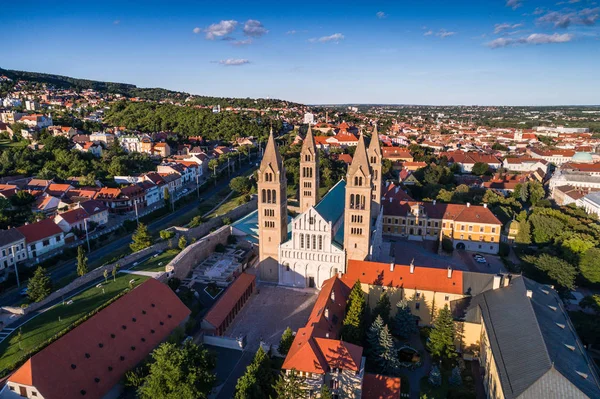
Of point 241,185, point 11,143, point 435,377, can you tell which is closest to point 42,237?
point 241,185

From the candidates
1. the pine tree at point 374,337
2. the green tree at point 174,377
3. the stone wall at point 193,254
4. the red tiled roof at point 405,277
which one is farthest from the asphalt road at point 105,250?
the pine tree at point 374,337

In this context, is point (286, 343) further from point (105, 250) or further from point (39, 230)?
point (39, 230)

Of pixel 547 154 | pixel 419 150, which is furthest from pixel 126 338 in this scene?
pixel 547 154

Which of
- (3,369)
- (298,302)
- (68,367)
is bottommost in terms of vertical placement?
(298,302)

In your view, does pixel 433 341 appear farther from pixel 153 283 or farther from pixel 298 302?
pixel 153 283

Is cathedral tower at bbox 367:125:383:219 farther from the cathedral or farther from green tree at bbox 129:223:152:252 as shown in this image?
green tree at bbox 129:223:152:252

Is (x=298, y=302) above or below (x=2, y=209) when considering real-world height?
below
